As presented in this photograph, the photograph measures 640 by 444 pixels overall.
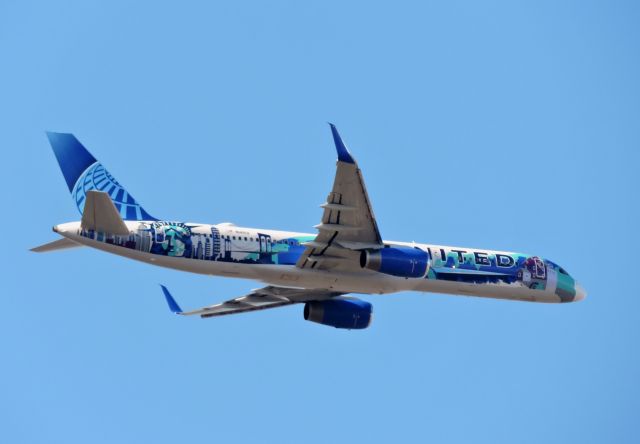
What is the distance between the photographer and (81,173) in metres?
35.2

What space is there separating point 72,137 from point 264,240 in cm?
725

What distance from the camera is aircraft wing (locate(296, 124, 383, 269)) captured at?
31062mm

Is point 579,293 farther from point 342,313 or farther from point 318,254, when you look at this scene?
point 318,254

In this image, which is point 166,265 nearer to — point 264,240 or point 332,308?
point 264,240

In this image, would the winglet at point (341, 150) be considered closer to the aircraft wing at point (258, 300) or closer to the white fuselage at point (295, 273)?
the white fuselage at point (295, 273)

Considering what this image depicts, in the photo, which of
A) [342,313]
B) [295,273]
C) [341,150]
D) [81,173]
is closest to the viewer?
[341,150]

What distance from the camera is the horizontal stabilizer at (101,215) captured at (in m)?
30.7

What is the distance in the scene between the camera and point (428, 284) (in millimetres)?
37000

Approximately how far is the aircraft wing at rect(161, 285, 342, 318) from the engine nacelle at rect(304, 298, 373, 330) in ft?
1.24

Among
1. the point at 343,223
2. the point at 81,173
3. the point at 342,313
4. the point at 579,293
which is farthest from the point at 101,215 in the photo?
the point at 579,293

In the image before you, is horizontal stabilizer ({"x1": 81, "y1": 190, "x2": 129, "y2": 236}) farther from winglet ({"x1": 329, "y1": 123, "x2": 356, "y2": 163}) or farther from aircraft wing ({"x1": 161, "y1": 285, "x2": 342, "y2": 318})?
aircraft wing ({"x1": 161, "y1": 285, "x2": 342, "y2": 318})

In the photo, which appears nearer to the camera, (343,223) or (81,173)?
(343,223)

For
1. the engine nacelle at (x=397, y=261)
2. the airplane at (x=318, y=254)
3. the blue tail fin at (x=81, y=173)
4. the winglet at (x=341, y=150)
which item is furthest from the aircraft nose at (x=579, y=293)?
the blue tail fin at (x=81, y=173)

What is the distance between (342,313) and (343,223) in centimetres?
730
